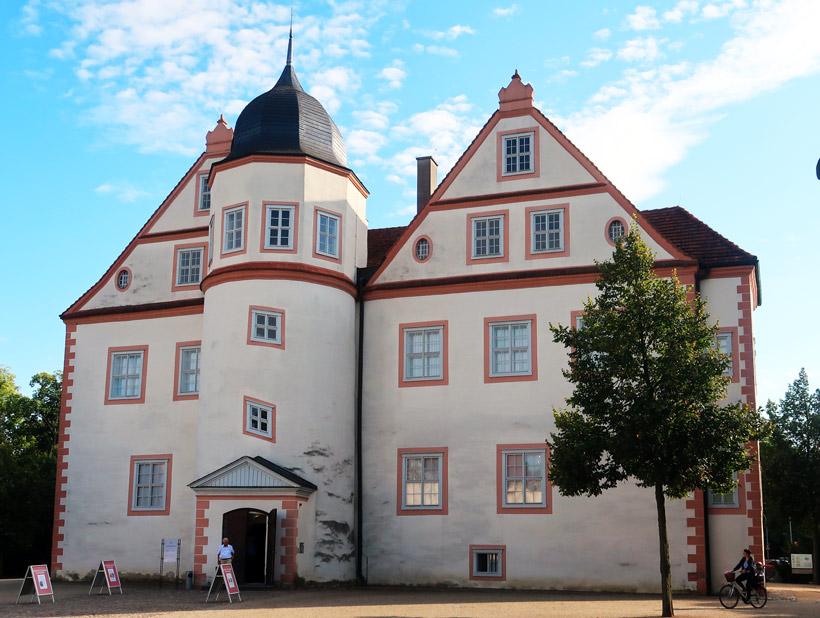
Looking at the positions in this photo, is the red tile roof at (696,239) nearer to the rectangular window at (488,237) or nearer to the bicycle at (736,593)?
the rectangular window at (488,237)

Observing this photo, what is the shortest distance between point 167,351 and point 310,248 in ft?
20.9

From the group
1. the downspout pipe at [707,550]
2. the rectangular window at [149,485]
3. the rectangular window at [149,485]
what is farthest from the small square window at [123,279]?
the downspout pipe at [707,550]

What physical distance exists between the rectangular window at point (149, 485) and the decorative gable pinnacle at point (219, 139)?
1055cm

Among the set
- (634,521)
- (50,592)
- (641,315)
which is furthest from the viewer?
(634,521)

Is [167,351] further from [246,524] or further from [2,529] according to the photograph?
[2,529]

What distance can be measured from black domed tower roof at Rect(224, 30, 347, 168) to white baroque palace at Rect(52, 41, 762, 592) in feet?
0.27

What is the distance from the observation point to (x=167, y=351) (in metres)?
31.5

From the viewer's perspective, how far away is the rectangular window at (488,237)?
2932 cm

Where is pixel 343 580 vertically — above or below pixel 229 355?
below

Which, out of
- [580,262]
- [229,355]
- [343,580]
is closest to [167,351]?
[229,355]

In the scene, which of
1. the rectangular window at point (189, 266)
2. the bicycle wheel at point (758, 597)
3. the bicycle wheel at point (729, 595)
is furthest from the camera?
the rectangular window at point (189, 266)

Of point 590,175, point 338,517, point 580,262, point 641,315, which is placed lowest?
point 338,517

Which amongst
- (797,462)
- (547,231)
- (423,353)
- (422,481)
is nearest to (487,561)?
(422,481)

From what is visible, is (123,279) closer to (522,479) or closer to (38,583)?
(38,583)
